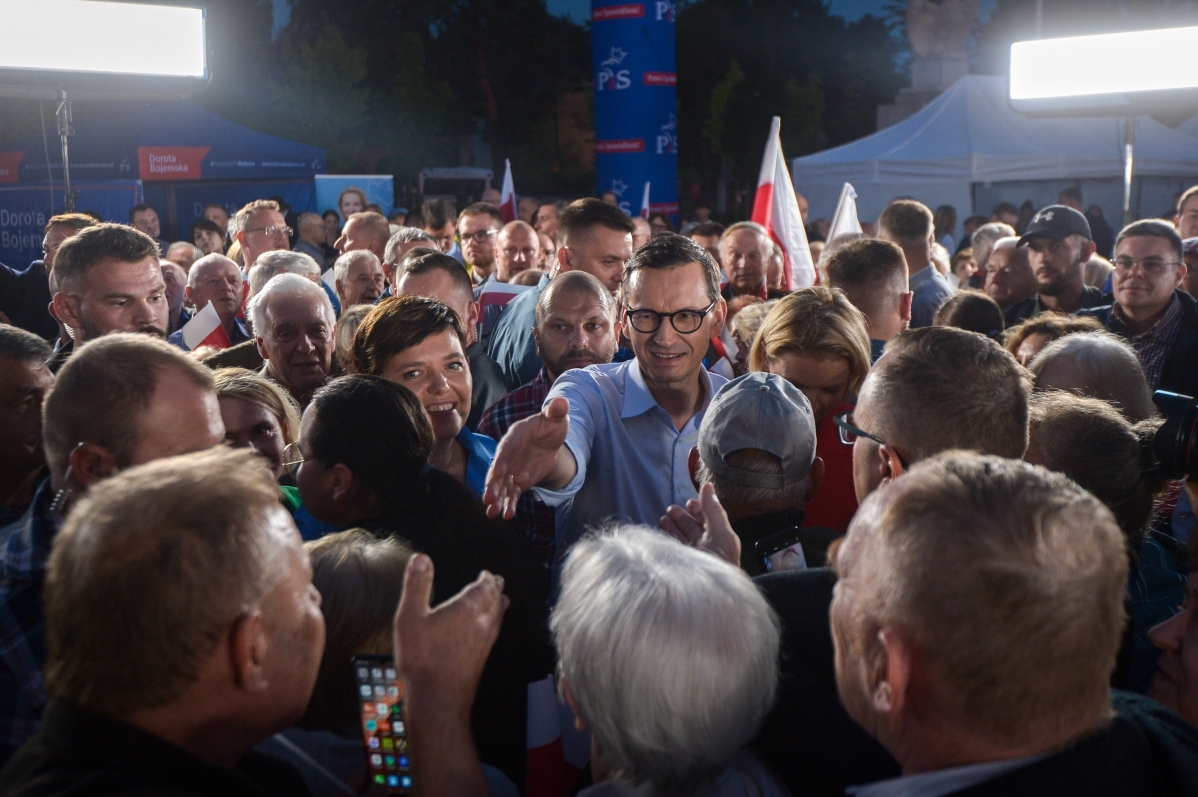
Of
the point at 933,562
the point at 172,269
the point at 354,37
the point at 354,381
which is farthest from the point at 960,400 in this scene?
the point at 354,37

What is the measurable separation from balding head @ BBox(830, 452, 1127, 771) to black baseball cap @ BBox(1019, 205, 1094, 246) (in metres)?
4.79

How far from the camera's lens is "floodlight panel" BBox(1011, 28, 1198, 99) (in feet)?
20.0

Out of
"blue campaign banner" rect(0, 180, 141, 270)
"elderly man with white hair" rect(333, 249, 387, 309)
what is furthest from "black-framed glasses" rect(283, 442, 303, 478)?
"blue campaign banner" rect(0, 180, 141, 270)

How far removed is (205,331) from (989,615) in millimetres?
4554

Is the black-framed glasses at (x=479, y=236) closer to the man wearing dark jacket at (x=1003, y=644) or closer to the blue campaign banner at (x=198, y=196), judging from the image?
the man wearing dark jacket at (x=1003, y=644)

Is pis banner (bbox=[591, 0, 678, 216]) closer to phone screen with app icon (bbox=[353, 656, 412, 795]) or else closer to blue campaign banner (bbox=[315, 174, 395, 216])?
blue campaign banner (bbox=[315, 174, 395, 216])

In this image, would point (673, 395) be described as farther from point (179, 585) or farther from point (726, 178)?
point (726, 178)

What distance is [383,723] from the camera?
1591 mm

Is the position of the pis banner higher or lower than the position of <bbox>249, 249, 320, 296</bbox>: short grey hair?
higher

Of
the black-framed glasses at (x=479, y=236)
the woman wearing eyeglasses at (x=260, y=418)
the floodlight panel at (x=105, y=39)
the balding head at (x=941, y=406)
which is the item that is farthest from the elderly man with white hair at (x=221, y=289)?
the balding head at (x=941, y=406)

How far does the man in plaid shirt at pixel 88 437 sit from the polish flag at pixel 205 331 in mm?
2944

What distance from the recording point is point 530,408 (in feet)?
12.2

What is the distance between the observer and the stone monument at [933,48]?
2172 cm

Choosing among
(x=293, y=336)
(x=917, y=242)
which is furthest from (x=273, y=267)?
(x=917, y=242)
